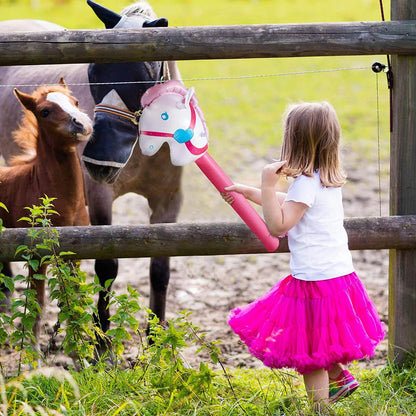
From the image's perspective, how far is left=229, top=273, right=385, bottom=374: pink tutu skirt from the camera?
2600mm

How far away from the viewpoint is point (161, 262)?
415 centimetres

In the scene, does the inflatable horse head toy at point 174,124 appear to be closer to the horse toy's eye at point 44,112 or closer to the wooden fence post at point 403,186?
the horse toy's eye at point 44,112

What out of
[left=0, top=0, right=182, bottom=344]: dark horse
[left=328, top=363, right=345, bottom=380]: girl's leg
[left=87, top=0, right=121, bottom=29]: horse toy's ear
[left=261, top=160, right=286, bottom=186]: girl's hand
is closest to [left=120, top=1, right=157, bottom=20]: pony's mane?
[left=0, top=0, right=182, bottom=344]: dark horse

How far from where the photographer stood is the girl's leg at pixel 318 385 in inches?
105

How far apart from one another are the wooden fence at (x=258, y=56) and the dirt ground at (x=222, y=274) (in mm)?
725

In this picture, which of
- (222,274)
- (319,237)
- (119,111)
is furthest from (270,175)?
(222,274)

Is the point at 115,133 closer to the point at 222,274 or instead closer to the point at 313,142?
the point at 313,142

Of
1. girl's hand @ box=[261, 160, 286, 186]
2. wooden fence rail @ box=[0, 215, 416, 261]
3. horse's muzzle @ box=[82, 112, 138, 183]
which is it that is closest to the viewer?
girl's hand @ box=[261, 160, 286, 186]

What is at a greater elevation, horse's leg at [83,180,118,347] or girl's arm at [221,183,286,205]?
girl's arm at [221,183,286,205]

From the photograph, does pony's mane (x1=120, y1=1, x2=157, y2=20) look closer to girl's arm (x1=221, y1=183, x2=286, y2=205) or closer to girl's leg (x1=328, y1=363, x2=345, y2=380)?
girl's arm (x1=221, y1=183, x2=286, y2=205)

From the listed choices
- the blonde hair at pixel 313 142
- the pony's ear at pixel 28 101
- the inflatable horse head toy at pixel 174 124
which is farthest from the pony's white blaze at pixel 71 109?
the blonde hair at pixel 313 142

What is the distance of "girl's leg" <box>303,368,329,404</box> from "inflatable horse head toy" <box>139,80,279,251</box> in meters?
0.55

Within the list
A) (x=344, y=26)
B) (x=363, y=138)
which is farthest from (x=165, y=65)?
(x=363, y=138)

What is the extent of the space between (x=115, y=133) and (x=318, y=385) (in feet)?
4.82
